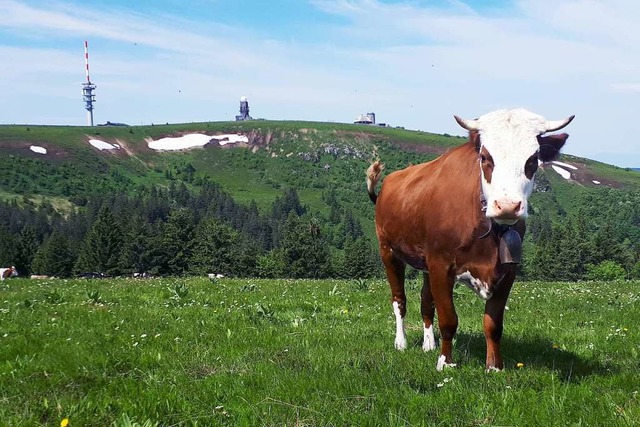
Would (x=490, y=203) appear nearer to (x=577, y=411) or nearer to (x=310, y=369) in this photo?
(x=577, y=411)

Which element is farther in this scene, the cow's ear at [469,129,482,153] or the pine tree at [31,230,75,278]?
the pine tree at [31,230,75,278]

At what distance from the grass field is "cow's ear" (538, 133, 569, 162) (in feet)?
9.17

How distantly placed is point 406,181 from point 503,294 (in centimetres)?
303

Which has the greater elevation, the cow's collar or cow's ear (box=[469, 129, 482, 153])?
cow's ear (box=[469, 129, 482, 153])

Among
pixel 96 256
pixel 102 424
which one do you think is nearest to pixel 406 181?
pixel 102 424

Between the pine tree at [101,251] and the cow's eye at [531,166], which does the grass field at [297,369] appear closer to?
the cow's eye at [531,166]

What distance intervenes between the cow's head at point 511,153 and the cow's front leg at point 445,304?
141cm

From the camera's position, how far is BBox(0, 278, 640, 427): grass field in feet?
17.7

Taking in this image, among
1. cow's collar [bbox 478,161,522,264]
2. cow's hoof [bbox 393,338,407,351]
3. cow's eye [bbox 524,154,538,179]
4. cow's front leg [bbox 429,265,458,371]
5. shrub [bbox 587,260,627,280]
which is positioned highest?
cow's eye [bbox 524,154,538,179]

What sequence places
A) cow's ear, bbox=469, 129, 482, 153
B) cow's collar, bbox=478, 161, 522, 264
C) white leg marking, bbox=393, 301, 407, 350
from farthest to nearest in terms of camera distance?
white leg marking, bbox=393, 301, 407, 350, cow's ear, bbox=469, 129, 482, 153, cow's collar, bbox=478, 161, 522, 264

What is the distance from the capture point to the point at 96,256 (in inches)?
4417

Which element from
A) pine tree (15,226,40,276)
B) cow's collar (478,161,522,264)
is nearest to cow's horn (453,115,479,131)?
cow's collar (478,161,522,264)

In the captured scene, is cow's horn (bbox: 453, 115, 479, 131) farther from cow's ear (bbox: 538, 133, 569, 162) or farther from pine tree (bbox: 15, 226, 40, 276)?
pine tree (bbox: 15, 226, 40, 276)

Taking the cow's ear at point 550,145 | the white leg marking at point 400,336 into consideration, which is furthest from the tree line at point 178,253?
the cow's ear at point 550,145
